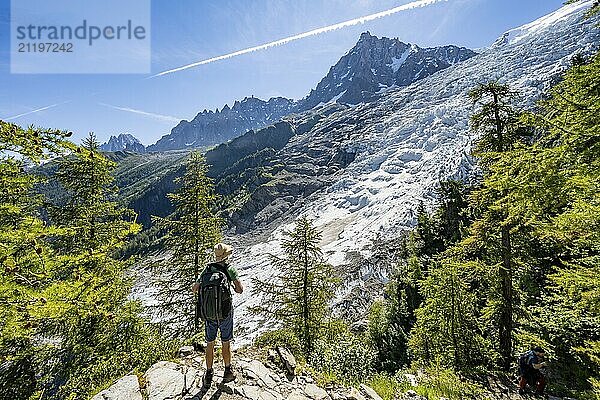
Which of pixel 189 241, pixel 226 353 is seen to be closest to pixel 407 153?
pixel 189 241

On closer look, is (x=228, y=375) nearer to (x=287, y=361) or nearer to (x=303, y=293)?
(x=287, y=361)

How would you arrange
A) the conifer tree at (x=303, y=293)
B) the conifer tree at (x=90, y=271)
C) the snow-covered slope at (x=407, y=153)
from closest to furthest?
the conifer tree at (x=90, y=271)
the conifer tree at (x=303, y=293)
the snow-covered slope at (x=407, y=153)

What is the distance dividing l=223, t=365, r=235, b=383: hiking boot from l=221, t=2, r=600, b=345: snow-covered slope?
45361 millimetres

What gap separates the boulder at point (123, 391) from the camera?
541cm

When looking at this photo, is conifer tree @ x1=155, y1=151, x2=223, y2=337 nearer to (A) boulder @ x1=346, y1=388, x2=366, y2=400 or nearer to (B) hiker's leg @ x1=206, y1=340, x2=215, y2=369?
(B) hiker's leg @ x1=206, y1=340, x2=215, y2=369

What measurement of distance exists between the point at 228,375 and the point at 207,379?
36 centimetres

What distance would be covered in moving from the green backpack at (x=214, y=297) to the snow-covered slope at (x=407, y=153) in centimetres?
4605

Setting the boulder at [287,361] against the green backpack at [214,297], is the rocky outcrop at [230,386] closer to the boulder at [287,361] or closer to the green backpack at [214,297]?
the boulder at [287,361]

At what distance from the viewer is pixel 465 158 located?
91.9 meters

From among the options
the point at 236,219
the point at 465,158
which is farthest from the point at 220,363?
the point at 236,219

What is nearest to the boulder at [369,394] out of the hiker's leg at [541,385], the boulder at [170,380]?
the boulder at [170,380]

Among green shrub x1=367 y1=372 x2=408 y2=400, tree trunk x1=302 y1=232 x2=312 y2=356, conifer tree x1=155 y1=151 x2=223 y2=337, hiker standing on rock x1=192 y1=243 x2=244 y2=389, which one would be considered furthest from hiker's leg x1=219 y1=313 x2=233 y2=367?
tree trunk x1=302 y1=232 x2=312 y2=356

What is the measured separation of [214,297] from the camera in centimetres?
542

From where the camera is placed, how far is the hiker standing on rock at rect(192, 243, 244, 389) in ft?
17.8
